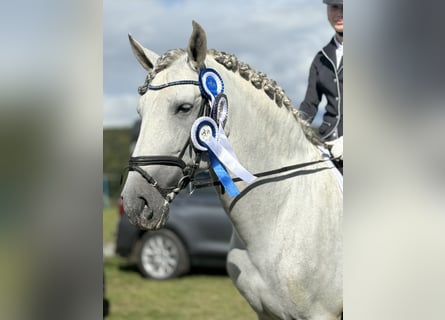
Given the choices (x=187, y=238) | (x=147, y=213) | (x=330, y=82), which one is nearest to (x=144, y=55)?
(x=147, y=213)

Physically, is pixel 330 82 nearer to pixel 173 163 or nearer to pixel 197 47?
pixel 197 47

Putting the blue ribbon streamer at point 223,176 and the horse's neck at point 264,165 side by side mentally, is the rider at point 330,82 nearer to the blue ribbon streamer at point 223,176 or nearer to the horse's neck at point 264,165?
the horse's neck at point 264,165

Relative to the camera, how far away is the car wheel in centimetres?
796

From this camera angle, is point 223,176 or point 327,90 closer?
point 223,176

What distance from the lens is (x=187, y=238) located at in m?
7.81

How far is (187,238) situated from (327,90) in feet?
15.9

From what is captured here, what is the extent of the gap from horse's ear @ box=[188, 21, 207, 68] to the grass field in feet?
15.7

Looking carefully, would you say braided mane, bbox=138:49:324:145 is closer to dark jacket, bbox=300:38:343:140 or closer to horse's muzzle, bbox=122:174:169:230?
dark jacket, bbox=300:38:343:140

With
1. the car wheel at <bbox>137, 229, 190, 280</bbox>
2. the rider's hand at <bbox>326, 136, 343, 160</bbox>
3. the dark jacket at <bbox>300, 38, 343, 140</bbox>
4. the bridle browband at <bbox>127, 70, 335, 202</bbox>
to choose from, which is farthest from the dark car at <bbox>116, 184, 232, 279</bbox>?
the bridle browband at <bbox>127, 70, 335, 202</bbox>
